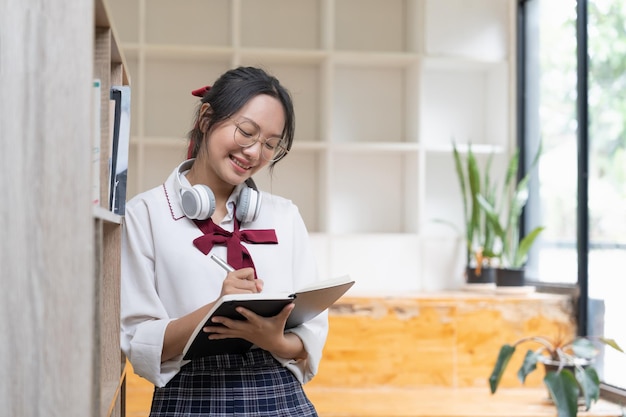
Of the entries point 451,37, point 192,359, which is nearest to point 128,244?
point 192,359

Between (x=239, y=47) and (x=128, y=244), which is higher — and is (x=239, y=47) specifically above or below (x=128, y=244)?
above

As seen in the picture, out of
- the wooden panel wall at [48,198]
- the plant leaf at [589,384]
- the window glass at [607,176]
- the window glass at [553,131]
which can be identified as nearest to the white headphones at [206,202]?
the wooden panel wall at [48,198]

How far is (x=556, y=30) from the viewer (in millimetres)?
3887

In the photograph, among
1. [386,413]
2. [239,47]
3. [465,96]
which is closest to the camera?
[386,413]

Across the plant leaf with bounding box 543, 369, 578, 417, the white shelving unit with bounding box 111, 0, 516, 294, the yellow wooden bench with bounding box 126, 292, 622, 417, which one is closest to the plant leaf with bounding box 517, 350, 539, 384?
the plant leaf with bounding box 543, 369, 578, 417

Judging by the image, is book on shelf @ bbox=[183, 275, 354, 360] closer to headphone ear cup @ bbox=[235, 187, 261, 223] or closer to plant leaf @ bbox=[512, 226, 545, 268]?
headphone ear cup @ bbox=[235, 187, 261, 223]

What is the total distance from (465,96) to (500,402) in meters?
1.67

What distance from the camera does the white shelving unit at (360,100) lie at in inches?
154

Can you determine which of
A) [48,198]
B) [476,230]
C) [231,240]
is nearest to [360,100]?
[476,230]

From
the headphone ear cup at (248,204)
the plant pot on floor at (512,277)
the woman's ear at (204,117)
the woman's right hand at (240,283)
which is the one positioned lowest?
the plant pot on floor at (512,277)

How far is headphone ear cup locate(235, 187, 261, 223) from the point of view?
1810mm

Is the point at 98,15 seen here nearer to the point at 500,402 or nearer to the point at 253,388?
the point at 253,388

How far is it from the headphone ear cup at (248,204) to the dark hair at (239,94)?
5.4 inches

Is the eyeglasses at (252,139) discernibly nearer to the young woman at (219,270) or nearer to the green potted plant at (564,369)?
the young woman at (219,270)
